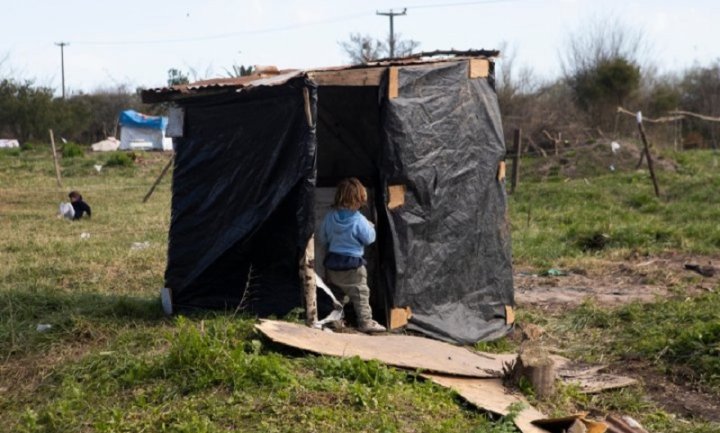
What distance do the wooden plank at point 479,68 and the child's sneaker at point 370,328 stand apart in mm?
2478

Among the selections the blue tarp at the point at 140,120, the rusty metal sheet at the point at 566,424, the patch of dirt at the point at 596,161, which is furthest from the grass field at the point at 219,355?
the blue tarp at the point at 140,120

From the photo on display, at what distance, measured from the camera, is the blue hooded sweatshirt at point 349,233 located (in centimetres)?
807

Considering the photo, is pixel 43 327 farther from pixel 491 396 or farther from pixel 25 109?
pixel 25 109

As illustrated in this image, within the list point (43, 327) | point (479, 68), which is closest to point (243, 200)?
point (43, 327)

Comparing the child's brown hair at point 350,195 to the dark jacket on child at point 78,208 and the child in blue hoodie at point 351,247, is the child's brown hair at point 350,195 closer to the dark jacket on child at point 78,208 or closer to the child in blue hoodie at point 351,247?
the child in blue hoodie at point 351,247

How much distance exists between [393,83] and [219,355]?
3.07 m

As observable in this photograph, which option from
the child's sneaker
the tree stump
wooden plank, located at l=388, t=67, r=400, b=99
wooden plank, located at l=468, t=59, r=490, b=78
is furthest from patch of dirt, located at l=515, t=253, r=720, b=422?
wooden plank, located at l=388, t=67, r=400, b=99

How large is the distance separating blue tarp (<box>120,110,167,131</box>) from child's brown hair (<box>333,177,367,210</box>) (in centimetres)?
3854

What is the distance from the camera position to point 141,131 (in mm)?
46438

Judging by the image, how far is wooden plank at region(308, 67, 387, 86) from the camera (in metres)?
7.89

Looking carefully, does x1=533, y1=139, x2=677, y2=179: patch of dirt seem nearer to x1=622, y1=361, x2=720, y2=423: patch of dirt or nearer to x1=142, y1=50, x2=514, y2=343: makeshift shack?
x1=142, y1=50, x2=514, y2=343: makeshift shack

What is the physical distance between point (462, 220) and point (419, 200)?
54 centimetres

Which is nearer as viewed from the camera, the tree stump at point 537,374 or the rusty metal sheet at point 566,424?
the rusty metal sheet at point 566,424

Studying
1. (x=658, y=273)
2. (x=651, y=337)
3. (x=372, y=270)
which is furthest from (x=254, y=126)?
(x=658, y=273)
